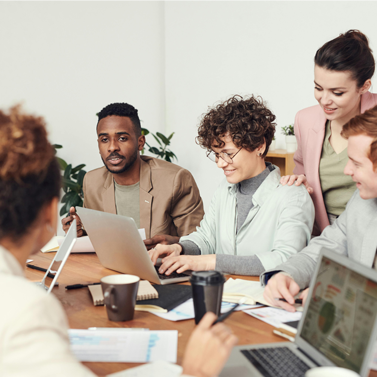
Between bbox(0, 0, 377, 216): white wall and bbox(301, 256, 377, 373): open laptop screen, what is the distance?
2.74 m

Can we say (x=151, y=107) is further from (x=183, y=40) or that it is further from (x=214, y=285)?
Result: (x=214, y=285)

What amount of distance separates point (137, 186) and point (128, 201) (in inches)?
3.8

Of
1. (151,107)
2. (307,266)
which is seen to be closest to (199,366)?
(307,266)

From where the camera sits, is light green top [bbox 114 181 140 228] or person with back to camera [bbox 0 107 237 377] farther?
light green top [bbox 114 181 140 228]

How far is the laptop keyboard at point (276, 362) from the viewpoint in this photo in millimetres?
876

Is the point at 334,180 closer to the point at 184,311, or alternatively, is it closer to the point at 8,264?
the point at 184,311

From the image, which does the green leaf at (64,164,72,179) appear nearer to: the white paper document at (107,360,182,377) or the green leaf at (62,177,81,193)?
the green leaf at (62,177,81,193)

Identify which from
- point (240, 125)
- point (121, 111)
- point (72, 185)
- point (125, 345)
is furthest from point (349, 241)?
point (72, 185)

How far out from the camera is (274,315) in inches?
47.7

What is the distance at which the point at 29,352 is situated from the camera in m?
0.64

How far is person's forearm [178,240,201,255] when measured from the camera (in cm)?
188

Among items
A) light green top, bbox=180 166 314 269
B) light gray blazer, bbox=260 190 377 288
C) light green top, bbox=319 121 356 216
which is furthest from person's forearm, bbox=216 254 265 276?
light green top, bbox=319 121 356 216

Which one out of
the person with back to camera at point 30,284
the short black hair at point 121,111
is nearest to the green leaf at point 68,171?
the short black hair at point 121,111

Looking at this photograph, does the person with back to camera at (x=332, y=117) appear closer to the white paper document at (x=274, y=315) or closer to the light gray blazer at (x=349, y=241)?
the light gray blazer at (x=349, y=241)
